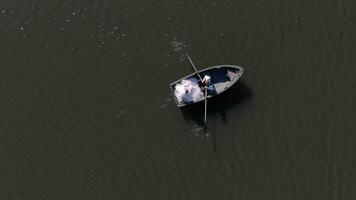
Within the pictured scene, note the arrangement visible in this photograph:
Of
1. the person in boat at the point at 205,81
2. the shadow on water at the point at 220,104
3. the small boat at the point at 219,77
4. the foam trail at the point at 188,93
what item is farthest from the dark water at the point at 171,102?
the person in boat at the point at 205,81

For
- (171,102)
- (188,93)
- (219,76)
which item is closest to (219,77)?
(219,76)

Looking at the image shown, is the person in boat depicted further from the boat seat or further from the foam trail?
the boat seat

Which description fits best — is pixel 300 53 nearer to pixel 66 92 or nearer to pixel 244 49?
pixel 244 49

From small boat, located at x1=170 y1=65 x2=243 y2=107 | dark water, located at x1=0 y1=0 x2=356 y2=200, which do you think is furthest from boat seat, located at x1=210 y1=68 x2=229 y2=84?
dark water, located at x1=0 y1=0 x2=356 y2=200

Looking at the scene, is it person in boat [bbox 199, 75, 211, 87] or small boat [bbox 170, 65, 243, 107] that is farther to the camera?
small boat [bbox 170, 65, 243, 107]

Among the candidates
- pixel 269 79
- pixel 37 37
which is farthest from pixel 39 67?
pixel 269 79

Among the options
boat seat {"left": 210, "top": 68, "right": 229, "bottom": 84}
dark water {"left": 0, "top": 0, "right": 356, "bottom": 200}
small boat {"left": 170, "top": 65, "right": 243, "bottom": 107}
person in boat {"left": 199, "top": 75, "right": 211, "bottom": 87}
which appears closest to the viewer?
dark water {"left": 0, "top": 0, "right": 356, "bottom": 200}

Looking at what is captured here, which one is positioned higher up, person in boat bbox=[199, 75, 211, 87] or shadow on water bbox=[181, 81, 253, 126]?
person in boat bbox=[199, 75, 211, 87]
